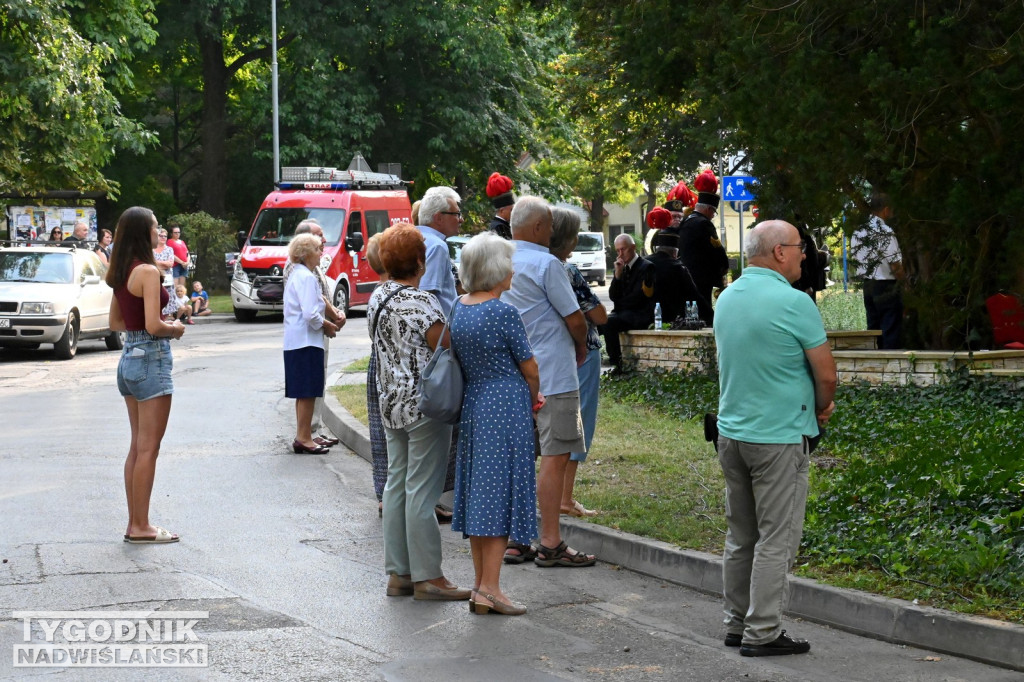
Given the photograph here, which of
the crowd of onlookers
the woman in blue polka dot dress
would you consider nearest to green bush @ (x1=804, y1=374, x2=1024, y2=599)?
the crowd of onlookers

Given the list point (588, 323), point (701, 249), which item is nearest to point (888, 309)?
point (701, 249)

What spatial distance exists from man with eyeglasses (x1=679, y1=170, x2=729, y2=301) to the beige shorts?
5721mm

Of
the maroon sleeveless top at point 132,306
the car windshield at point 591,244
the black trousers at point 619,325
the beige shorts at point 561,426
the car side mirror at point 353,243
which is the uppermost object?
the car windshield at point 591,244

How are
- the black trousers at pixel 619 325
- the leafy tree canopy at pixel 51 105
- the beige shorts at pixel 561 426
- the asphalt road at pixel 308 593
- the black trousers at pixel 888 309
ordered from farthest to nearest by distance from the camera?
the leafy tree canopy at pixel 51 105
the black trousers at pixel 619 325
the black trousers at pixel 888 309
the beige shorts at pixel 561 426
the asphalt road at pixel 308 593

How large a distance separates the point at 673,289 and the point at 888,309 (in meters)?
2.33

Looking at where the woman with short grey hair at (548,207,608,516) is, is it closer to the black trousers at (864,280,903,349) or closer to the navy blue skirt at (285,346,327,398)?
the navy blue skirt at (285,346,327,398)

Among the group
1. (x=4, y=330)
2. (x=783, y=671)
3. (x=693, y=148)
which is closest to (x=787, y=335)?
(x=783, y=671)

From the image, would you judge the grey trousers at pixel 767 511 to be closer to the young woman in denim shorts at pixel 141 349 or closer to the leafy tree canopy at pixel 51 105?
the young woman in denim shorts at pixel 141 349

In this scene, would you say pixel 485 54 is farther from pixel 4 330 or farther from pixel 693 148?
pixel 4 330

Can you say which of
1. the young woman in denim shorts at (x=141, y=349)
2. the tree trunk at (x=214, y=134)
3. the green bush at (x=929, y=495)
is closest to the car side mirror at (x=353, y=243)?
the tree trunk at (x=214, y=134)

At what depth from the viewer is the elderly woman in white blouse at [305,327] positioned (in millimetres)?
11109

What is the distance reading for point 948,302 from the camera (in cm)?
1270

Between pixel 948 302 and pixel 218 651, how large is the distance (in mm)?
8915

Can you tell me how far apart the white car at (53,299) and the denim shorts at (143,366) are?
12782 mm
